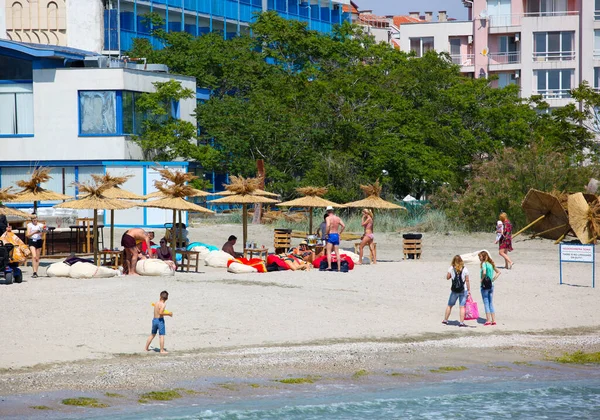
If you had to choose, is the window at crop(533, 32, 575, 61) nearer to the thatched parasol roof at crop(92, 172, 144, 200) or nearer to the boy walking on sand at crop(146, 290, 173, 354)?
the thatched parasol roof at crop(92, 172, 144, 200)

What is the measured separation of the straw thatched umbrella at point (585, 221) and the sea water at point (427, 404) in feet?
57.8

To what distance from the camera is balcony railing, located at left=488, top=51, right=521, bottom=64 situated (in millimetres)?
69188

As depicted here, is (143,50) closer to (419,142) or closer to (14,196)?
(419,142)

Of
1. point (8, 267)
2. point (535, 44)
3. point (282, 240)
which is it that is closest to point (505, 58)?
point (535, 44)

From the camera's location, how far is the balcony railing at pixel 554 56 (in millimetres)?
66750

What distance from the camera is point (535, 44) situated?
6806 cm

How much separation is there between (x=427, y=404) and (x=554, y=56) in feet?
180

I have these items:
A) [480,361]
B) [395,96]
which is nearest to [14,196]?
[480,361]

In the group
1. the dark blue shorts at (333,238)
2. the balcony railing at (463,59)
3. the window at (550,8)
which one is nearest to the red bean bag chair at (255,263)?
the dark blue shorts at (333,238)

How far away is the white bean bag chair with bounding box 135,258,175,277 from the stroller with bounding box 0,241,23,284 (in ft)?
9.44

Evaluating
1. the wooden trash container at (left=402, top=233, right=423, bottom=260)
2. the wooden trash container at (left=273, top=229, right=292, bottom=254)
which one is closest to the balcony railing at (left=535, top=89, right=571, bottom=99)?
the wooden trash container at (left=402, top=233, right=423, bottom=260)

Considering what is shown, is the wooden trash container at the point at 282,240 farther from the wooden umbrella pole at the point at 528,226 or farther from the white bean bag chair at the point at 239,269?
the wooden umbrella pole at the point at 528,226

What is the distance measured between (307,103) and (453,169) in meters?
→ 7.46

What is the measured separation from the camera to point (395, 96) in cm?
4803
